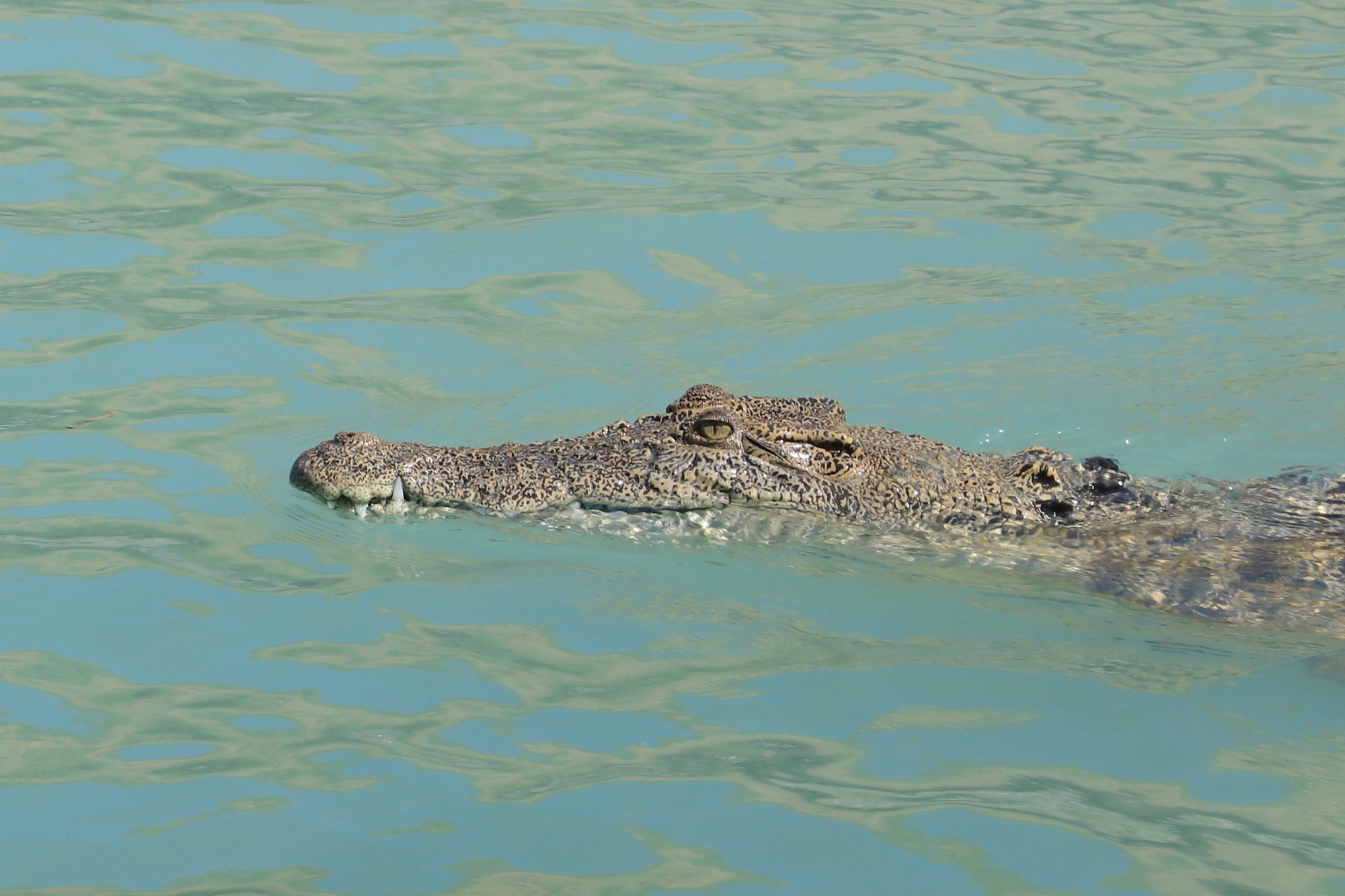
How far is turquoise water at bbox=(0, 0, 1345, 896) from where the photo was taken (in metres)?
4.70

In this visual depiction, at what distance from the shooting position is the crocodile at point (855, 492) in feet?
22.4

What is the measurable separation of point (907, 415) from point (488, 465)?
9.27 ft

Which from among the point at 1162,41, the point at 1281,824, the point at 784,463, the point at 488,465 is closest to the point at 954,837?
the point at 1281,824

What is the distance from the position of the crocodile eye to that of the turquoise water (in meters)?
0.57

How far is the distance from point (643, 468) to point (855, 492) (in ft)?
3.29

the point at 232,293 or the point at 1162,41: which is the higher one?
the point at 1162,41

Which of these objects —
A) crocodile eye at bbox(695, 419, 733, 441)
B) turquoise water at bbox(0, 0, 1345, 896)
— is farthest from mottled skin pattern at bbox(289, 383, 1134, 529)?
turquoise water at bbox(0, 0, 1345, 896)

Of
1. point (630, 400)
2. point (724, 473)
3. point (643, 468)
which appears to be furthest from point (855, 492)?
point (630, 400)

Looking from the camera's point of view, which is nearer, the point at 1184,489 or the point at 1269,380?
the point at 1184,489

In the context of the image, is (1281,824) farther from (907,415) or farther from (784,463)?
(907,415)

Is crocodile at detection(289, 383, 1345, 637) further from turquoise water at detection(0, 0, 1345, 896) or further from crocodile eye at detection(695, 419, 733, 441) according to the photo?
turquoise water at detection(0, 0, 1345, 896)

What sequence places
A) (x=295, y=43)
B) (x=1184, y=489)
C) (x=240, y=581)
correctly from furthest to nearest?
Answer: (x=295, y=43)
(x=1184, y=489)
(x=240, y=581)

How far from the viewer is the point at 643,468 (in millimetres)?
7070

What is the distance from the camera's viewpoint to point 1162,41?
14859 mm
